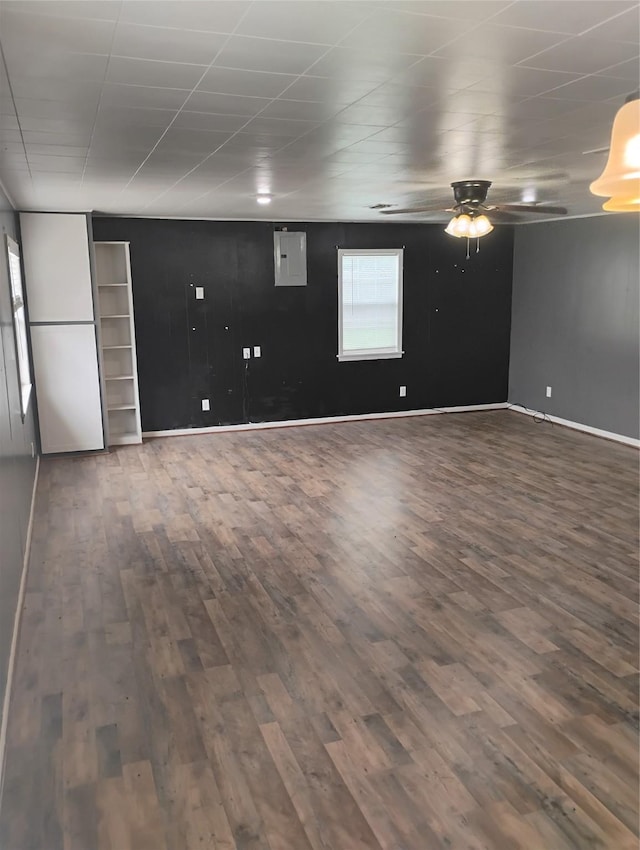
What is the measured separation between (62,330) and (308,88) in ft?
16.0

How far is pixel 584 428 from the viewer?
777cm

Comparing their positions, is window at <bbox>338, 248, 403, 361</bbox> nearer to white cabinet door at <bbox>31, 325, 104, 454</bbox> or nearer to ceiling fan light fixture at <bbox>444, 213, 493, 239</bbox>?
white cabinet door at <bbox>31, 325, 104, 454</bbox>

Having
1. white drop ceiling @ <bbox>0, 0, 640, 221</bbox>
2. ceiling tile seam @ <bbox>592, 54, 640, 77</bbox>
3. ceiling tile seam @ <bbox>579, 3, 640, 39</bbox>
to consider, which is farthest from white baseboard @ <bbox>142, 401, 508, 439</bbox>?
ceiling tile seam @ <bbox>579, 3, 640, 39</bbox>

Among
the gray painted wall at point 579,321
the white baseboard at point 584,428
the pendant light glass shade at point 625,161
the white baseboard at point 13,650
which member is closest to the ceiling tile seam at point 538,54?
the pendant light glass shade at point 625,161

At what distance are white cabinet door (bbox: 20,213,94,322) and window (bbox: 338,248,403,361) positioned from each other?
9.70ft

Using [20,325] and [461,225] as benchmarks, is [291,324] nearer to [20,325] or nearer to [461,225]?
[20,325]

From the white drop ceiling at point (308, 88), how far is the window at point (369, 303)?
3542mm

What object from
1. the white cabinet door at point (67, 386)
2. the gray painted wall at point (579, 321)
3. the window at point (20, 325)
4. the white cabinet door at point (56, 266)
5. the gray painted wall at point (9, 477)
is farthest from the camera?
the gray painted wall at point (579, 321)

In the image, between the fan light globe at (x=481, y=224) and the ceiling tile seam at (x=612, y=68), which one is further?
the fan light globe at (x=481, y=224)

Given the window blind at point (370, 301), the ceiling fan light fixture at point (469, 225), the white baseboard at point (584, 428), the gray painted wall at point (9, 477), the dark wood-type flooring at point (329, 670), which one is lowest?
the dark wood-type flooring at point (329, 670)

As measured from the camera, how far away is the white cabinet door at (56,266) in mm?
6473

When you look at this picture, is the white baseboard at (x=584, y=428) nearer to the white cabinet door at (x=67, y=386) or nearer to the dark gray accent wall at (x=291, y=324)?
the dark gray accent wall at (x=291, y=324)

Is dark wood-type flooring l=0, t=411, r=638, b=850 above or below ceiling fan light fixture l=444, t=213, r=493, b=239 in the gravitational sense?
below

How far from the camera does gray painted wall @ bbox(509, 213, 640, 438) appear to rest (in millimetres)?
7129
